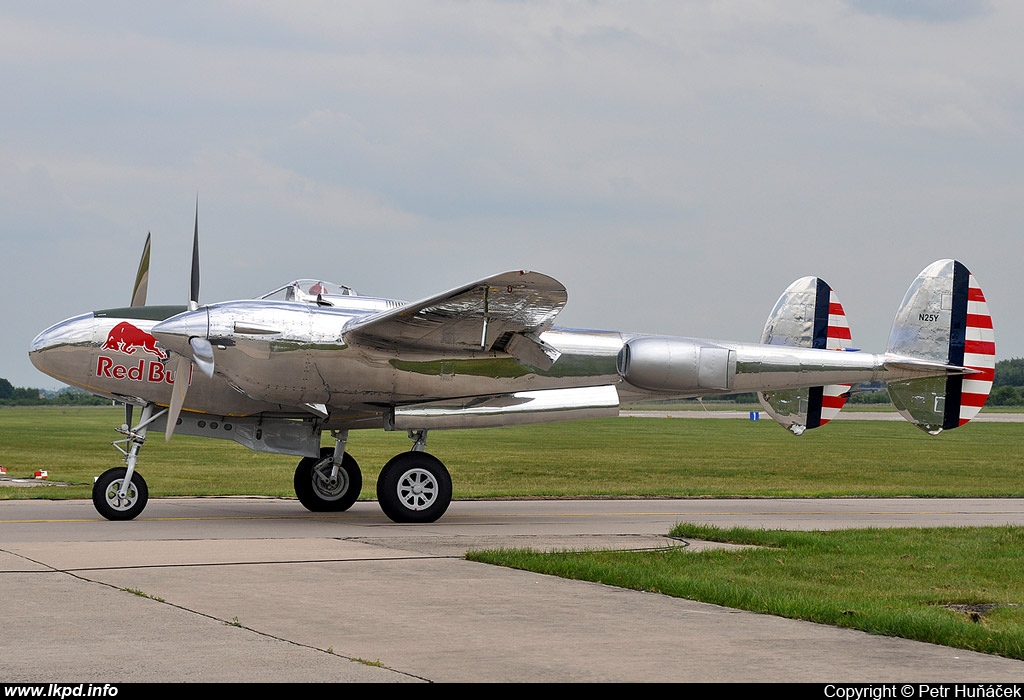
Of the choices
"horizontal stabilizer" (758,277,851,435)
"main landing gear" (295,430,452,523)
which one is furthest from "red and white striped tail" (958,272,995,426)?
"main landing gear" (295,430,452,523)

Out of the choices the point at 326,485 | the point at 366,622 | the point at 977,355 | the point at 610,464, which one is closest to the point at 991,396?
the point at 610,464

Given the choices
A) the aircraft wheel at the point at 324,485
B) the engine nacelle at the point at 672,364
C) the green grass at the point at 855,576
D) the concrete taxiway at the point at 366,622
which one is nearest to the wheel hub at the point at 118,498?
the concrete taxiway at the point at 366,622

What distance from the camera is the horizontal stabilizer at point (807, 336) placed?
19734mm

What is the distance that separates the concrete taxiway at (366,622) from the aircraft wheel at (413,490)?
1504mm

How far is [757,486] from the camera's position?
26.0 m

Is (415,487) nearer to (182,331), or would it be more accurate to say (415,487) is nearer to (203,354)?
(203,354)

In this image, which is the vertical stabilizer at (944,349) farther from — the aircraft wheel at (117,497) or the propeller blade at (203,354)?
the aircraft wheel at (117,497)

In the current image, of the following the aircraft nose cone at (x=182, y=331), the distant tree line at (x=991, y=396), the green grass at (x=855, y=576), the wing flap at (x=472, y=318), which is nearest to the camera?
the green grass at (x=855, y=576)

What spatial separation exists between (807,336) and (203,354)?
414 inches

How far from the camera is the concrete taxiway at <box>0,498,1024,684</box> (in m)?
6.27

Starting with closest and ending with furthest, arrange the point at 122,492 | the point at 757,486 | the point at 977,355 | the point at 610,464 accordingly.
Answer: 1. the point at 122,492
2. the point at 977,355
3. the point at 757,486
4. the point at 610,464

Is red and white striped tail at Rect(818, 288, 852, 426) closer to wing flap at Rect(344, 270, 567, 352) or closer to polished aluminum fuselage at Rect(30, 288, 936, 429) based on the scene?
polished aluminum fuselage at Rect(30, 288, 936, 429)

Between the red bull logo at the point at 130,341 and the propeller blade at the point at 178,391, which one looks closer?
the propeller blade at the point at 178,391

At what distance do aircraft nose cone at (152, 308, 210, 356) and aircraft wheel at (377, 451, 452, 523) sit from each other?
297cm
